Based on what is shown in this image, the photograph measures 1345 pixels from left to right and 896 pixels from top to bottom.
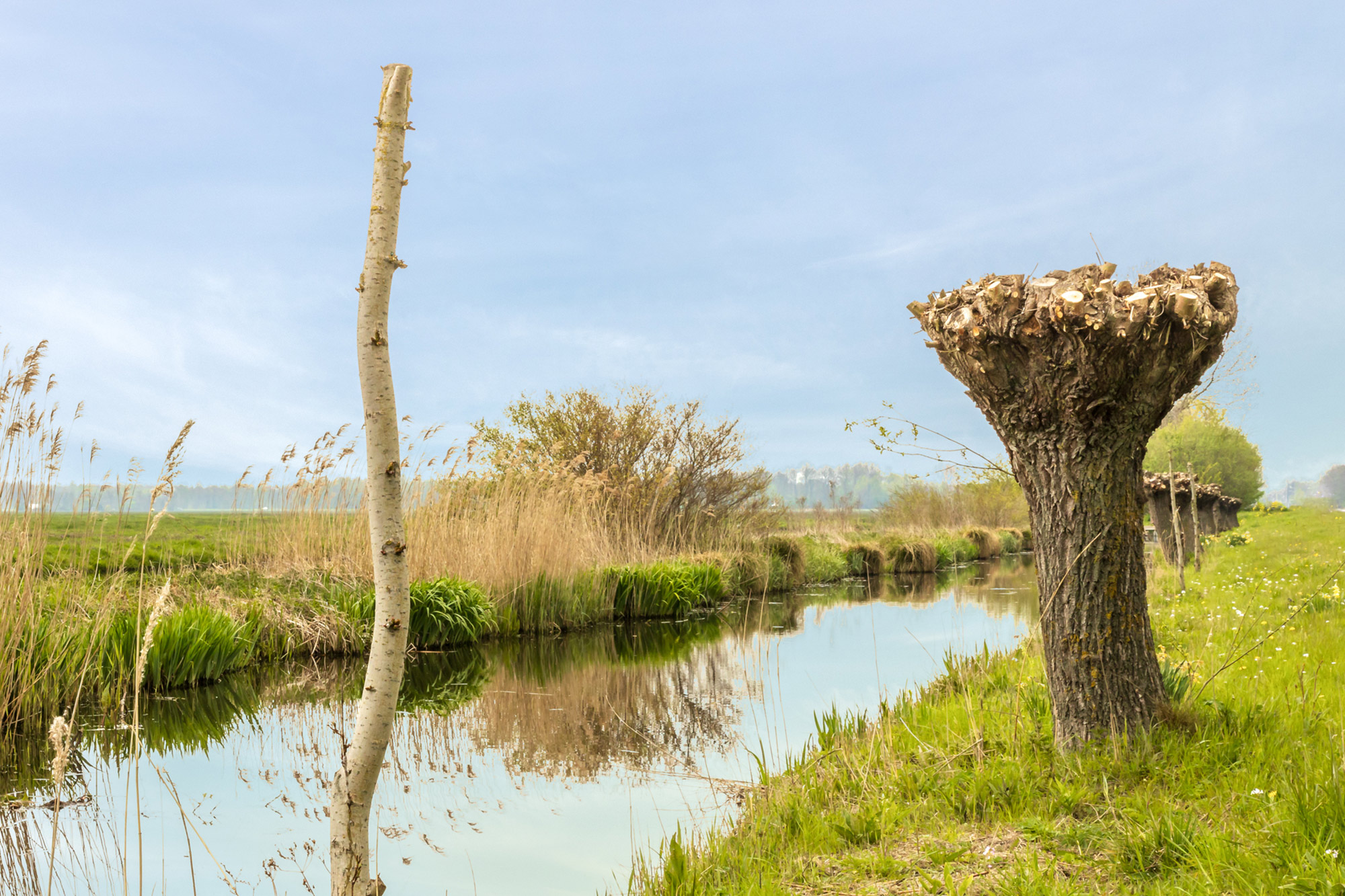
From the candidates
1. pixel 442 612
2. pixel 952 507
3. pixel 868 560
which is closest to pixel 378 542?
pixel 442 612

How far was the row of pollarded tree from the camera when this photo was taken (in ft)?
41.5

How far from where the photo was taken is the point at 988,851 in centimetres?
269

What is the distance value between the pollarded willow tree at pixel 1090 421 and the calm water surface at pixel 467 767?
4.57ft

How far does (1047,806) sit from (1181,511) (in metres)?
14.4

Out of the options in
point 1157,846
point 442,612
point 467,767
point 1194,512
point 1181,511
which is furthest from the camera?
point 1181,511

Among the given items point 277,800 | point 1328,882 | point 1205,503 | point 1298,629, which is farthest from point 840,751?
point 1205,503

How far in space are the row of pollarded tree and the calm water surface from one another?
634 cm

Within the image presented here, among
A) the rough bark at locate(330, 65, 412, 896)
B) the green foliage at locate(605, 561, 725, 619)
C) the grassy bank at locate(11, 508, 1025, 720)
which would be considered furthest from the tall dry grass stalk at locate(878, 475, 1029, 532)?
the rough bark at locate(330, 65, 412, 896)

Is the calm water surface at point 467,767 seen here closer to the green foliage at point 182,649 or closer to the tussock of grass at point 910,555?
the green foliage at point 182,649

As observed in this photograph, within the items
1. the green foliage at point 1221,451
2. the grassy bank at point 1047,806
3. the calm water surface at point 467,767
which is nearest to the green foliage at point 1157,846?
the grassy bank at point 1047,806

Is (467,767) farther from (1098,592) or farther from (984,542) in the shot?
(984,542)

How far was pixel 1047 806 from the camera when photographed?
2996 mm

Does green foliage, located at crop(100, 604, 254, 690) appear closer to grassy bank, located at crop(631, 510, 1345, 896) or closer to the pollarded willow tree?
grassy bank, located at crop(631, 510, 1345, 896)

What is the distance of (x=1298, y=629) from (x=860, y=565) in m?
12.5
